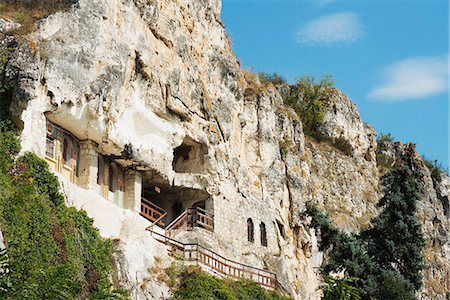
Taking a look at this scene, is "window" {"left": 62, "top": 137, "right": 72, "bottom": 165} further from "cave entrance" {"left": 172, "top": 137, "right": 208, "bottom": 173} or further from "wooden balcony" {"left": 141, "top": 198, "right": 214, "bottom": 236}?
"cave entrance" {"left": 172, "top": 137, "right": 208, "bottom": 173}

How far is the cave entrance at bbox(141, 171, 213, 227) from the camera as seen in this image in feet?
141

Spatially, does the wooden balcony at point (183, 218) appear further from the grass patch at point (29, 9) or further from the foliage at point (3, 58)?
the foliage at point (3, 58)

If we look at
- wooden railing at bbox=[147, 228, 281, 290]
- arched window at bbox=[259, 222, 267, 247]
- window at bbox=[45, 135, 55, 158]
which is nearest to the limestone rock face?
arched window at bbox=[259, 222, 267, 247]

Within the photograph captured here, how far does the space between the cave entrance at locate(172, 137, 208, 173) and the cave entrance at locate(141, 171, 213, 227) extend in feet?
3.10

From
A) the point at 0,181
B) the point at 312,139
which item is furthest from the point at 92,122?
the point at 312,139

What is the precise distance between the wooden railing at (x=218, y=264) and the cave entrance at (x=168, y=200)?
2821 millimetres

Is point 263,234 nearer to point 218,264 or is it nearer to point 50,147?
point 218,264

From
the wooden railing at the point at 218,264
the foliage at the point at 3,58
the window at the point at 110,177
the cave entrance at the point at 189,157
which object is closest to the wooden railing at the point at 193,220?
the cave entrance at the point at 189,157

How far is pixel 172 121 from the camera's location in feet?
138

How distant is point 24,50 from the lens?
34.8m

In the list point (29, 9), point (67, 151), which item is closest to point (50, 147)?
point (67, 151)

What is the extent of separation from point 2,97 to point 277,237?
55.6 feet

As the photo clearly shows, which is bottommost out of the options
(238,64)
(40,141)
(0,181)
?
(0,181)

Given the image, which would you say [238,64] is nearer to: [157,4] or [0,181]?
[157,4]
